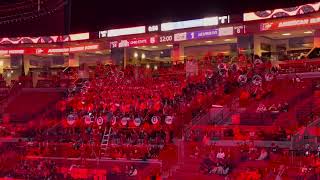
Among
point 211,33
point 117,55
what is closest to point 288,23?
point 211,33

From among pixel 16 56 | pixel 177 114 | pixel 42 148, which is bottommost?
pixel 42 148

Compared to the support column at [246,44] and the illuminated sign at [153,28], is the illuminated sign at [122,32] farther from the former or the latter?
the support column at [246,44]

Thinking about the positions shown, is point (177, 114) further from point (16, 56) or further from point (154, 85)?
point (16, 56)

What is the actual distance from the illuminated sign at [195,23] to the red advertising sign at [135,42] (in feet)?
5.81

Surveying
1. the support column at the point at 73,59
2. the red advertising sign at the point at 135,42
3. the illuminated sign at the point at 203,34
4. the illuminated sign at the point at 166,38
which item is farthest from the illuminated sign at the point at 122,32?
the support column at the point at 73,59

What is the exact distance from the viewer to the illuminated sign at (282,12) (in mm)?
27552

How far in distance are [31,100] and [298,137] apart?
767 inches

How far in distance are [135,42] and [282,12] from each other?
11.2 m

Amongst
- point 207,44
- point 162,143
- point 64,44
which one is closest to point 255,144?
point 162,143

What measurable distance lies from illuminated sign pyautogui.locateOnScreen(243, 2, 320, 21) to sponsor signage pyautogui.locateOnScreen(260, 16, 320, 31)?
487 mm

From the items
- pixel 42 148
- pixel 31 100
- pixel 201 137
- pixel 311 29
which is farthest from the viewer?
pixel 31 100

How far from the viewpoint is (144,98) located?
93.2 ft

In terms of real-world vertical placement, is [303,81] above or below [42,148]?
above

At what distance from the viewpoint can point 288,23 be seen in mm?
29000
